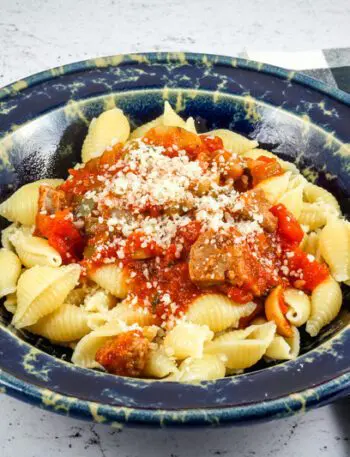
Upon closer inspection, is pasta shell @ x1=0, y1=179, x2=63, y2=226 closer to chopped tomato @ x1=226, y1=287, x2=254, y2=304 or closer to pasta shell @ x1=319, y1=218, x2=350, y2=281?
chopped tomato @ x1=226, y1=287, x2=254, y2=304

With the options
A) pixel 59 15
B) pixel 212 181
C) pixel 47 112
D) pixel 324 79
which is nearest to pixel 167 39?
pixel 59 15

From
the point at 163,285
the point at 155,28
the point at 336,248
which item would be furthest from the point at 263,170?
the point at 155,28

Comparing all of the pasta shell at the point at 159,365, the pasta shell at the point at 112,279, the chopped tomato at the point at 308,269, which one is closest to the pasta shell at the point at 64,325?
the pasta shell at the point at 112,279

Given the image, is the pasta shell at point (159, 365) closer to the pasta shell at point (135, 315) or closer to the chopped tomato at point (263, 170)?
the pasta shell at point (135, 315)

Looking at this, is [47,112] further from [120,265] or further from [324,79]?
[324,79]

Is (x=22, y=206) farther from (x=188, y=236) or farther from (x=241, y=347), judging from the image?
(x=241, y=347)
